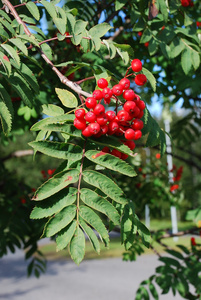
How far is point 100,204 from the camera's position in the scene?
1.06 m

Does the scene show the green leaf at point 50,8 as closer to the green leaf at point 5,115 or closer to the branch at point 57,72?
the branch at point 57,72

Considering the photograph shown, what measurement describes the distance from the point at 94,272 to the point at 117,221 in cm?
1062

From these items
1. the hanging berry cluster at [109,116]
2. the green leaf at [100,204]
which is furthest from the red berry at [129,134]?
the green leaf at [100,204]

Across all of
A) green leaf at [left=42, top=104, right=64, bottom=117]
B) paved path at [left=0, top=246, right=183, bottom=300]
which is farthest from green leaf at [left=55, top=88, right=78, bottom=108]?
paved path at [left=0, top=246, right=183, bottom=300]

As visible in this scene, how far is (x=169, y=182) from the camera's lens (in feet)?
12.5

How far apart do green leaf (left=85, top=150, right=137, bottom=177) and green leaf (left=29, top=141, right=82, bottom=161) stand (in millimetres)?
61

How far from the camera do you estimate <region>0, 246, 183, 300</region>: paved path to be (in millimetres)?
8219

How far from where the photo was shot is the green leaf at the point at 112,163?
3.46ft

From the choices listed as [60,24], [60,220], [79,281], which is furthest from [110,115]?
[79,281]

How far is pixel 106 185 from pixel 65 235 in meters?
0.20

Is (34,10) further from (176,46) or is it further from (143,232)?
(143,232)

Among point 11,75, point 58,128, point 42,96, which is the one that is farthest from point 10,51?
Answer: point 42,96

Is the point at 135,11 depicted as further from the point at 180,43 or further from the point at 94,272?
the point at 94,272

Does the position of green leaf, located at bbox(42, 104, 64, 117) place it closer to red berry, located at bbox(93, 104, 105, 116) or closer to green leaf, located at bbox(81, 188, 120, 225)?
red berry, located at bbox(93, 104, 105, 116)
